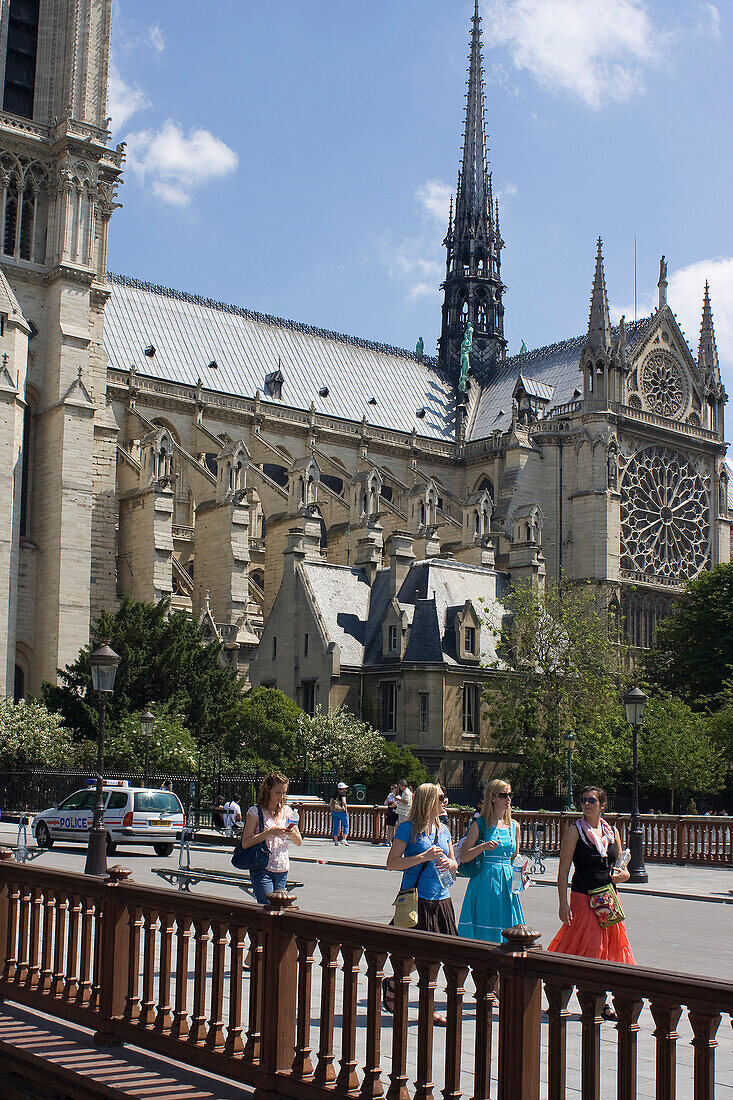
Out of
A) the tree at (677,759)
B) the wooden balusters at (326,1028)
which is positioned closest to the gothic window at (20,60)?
the tree at (677,759)

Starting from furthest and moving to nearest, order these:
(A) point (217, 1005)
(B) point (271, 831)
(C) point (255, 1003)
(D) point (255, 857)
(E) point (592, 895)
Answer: (D) point (255, 857)
(B) point (271, 831)
(E) point (592, 895)
(A) point (217, 1005)
(C) point (255, 1003)

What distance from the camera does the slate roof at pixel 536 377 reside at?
69.4m

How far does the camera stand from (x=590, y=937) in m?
8.83

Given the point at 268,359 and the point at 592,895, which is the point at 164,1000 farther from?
the point at 268,359

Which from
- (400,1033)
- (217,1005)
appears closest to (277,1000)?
(217,1005)

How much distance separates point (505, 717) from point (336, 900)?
2354 cm

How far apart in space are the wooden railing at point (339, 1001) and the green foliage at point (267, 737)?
27.4 meters

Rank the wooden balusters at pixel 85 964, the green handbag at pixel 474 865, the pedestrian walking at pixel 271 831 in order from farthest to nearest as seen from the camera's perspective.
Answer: the pedestrian walking at pixel 271 831 < the green handbag at pixel 474 865 < the wooden balusters at pixel 85 964

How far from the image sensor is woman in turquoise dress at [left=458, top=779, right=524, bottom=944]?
29.0 feet

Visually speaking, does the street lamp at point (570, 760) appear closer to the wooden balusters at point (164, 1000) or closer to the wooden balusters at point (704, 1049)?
the wooden balusters at point (164, 1000)

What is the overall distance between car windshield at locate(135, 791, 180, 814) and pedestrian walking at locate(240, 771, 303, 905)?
48.4 ft

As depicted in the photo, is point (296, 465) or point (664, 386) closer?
point (296, 465)

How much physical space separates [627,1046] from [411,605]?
37.2 m

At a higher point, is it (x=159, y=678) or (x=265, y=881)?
(x=159, y=678)
